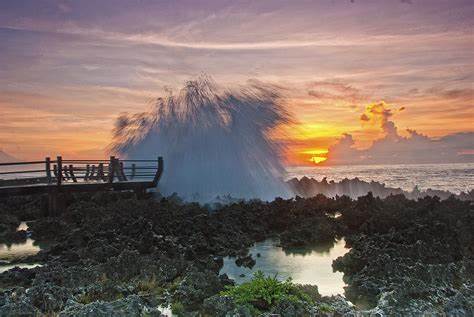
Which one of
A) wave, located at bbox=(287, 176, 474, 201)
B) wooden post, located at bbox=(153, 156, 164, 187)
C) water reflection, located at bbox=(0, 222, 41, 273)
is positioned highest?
wooden post, located at bbox=(153, 156, 164, 187)

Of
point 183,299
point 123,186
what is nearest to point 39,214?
point 123,186

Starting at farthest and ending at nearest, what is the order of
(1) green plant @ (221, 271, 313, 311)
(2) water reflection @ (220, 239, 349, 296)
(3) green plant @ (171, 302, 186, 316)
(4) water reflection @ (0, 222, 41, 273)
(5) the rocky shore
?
(4) water reflection @ (0, 222, 41, 273), (2) water reflection @ (220, 239, 349, 296), (3) green plant @ (171, 302, 186, 316), (5) the rocky shore, (1) green plant @ (221, 271, 313, 311)

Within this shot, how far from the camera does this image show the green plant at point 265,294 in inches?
355

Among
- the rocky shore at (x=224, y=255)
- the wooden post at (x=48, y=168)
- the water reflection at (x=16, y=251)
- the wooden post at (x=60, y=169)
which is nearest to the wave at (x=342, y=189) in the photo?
the rocky shore at (x=224, y=255)

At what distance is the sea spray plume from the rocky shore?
23.7 ft

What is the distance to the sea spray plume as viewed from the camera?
28.5 metres

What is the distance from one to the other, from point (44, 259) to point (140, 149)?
1939 centimetres

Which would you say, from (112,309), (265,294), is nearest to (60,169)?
(112,309)

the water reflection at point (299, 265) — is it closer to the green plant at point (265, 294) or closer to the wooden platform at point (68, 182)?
the green plant at point (265, 294)

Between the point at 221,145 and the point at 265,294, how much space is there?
20.7m

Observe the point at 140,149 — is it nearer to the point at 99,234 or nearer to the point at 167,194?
the point at 167,194

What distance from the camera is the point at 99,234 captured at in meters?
15.8

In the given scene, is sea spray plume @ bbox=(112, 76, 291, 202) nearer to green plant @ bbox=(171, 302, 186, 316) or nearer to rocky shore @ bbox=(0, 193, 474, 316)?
rocky shore @ bbox=(0, 193, 474, 316)

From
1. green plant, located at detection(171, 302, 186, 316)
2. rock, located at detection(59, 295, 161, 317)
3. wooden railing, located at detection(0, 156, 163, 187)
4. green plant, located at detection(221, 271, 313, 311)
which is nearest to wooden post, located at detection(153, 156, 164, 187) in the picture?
wooden railing, located at detection(0, 156, 163, 187)
